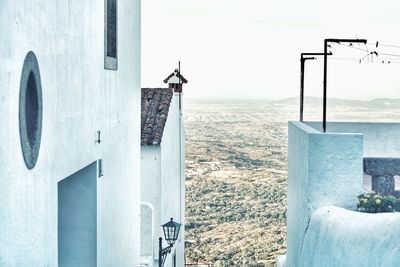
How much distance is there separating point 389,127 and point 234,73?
85.5 feet

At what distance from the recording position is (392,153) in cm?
1163

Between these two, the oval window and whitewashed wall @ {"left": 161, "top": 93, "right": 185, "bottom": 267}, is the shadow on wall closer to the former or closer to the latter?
the oval window

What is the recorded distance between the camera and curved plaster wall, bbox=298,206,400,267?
633 cm

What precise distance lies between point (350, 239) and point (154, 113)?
942 cm

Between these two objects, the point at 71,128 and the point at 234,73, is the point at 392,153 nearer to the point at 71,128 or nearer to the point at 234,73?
the point at 71,128

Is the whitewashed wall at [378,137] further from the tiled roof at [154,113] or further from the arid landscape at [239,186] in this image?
the arid landscape at [239,186]

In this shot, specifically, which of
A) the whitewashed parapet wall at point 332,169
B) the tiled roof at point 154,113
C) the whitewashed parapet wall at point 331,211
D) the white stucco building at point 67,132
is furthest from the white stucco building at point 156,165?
the whitewashed parapet wall at point 332,169

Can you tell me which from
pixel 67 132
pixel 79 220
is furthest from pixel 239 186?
pixel 67 132

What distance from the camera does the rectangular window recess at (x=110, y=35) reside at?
746 centimetres

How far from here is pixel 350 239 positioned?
23.5 feet

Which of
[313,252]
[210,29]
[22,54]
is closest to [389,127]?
[313,252]

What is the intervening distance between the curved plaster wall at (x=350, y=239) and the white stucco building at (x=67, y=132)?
2.62m

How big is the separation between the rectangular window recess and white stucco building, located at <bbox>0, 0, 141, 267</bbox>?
0.04 ft

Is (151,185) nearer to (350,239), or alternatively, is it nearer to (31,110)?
(350,239)
